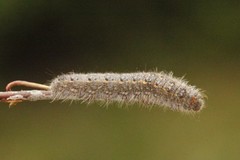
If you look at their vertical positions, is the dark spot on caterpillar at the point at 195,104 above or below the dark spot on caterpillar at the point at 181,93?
below

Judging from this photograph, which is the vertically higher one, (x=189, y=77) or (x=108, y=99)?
(x=189, y=77)

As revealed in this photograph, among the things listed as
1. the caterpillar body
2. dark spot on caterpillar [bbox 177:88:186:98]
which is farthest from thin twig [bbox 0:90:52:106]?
dark spot on caterpillar [bbox 177:88:186:98]

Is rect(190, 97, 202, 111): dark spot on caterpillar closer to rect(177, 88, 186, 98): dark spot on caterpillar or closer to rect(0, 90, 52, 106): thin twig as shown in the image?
rect(177, 88, 186, 98): dark spot on caterpillar

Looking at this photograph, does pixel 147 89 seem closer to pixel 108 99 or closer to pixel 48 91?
pixel 108 99

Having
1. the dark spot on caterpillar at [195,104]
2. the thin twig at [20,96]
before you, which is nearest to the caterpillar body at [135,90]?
the dark spot on caterpillar at [195,104]

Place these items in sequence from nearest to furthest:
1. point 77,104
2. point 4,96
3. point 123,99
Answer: point 4,96
point 123,99
point 77,104

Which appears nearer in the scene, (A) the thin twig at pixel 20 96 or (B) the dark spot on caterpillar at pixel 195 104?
(A) the thin twig at pixel 20 96

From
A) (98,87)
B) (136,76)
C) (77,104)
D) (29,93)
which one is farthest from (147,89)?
(77,104)

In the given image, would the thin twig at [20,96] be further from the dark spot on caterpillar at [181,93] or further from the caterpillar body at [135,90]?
the dark spot on caterpillar at [181,93]
